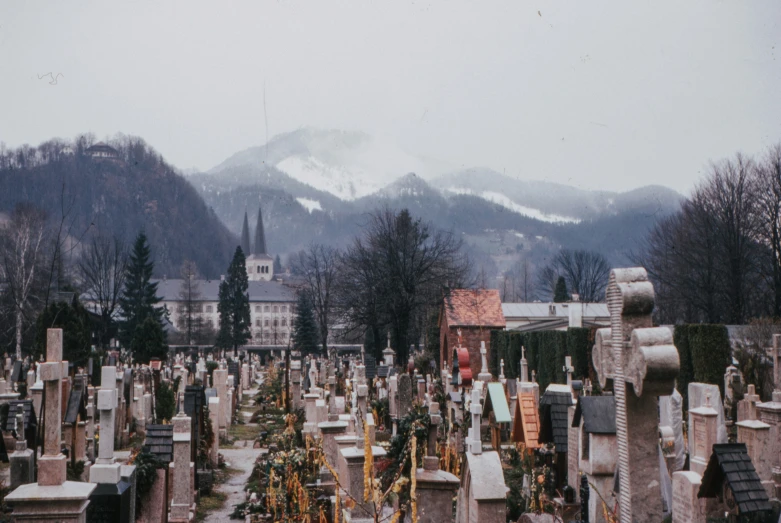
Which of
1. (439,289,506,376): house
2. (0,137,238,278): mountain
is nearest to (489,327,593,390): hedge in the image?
(439,289,506,376): house

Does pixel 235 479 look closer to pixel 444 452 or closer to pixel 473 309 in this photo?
pixel 444 452

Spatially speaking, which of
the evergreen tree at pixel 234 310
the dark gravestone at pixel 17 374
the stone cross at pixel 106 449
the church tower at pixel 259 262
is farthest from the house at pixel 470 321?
the church tower at pixel 259 262

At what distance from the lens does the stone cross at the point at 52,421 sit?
6160mm

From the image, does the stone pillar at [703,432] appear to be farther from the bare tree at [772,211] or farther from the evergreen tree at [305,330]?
the evergreen tree at [305,330]

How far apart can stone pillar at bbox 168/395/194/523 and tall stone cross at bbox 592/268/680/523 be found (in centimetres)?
640

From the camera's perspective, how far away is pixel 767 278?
36.5 metres

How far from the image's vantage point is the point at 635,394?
5.46m

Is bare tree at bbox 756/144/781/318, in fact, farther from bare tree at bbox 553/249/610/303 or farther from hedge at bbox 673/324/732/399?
bare tree at bbox 553/249/610/303

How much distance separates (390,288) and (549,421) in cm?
2743

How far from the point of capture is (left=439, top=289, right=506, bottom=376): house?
3647cm

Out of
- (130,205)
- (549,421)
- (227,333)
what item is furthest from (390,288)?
(130,205)

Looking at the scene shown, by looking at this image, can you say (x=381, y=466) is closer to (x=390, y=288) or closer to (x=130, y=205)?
(x=390, y=288)

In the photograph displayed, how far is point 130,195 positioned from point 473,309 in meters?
147

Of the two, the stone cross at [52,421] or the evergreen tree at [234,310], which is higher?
the evergreen tree at [234,310]
